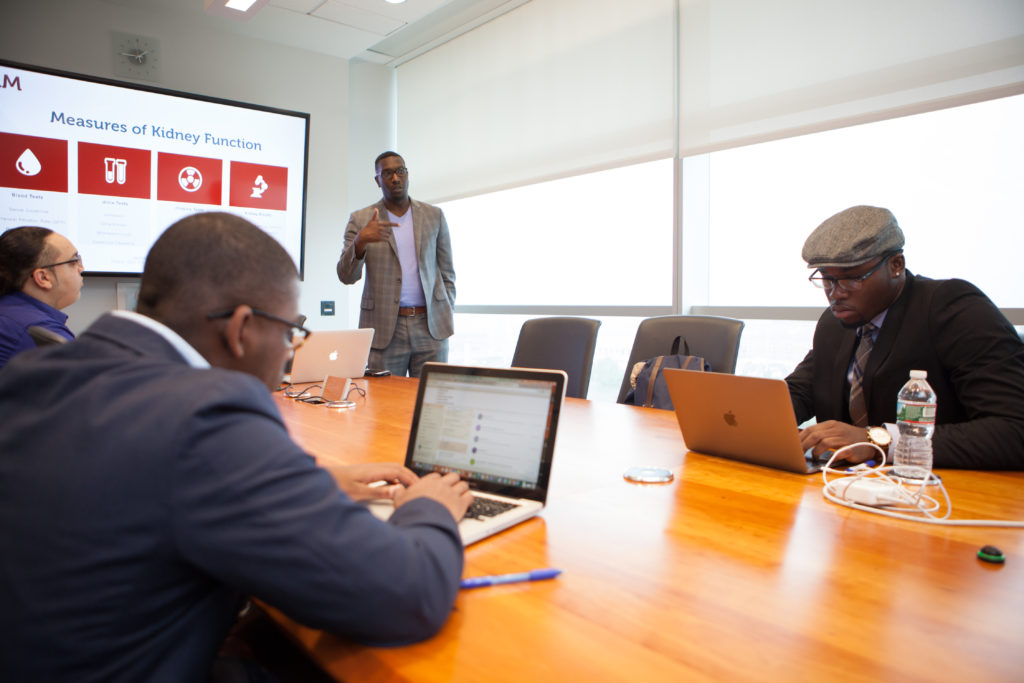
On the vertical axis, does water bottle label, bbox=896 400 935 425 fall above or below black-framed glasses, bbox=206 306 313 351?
below

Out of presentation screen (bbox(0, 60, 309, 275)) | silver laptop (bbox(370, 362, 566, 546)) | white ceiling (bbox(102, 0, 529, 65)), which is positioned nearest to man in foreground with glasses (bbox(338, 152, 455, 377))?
presentation screen (bbox(0, 60, 309, 275))

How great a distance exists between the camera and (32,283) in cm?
272

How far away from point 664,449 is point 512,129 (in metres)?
3.74

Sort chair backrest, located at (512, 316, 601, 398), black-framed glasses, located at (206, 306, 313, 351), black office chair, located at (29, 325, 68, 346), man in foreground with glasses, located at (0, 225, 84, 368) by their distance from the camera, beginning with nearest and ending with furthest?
black-framed glasses, located at (206, 306, 313, 351) → black office chair, located at (29, 325, 68, 346) → man in foreground with glasses, located at (0, 225, 84, 368) → chair backrest, located at (512, 316, 601, 398)

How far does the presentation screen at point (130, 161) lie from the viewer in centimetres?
424

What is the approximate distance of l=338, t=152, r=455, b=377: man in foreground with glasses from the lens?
13.2 ft

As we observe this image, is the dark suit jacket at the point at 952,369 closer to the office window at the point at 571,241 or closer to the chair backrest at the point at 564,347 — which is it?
the chair backrest at the point at 564,347

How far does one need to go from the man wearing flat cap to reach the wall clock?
471 centimetres

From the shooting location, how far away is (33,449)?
0.72m

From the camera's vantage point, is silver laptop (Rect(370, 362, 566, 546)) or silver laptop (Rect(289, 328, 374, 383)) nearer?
silver laptop (Rect(370, 362, 566, 546))

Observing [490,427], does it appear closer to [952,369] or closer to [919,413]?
[919,413]

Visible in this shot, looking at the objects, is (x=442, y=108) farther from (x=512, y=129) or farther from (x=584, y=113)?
(x=584, y=113)

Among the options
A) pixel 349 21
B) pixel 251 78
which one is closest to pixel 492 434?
pixel 349 21

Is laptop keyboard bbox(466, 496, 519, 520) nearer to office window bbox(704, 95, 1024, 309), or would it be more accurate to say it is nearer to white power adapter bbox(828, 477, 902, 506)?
white power adapter bbox(828, 477, 902, 506)
